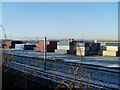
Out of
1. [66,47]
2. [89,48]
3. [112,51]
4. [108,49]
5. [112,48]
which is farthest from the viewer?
[66,47]

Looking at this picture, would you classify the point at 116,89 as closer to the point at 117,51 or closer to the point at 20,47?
the point at 117,51

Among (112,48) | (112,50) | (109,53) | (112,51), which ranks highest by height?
(112,48)

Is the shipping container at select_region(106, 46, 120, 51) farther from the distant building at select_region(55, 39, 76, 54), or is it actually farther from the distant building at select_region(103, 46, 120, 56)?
the distant building at select_region(55, 39, 76, 54)

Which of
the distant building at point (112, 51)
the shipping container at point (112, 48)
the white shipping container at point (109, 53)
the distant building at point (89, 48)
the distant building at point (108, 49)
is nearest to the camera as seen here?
the distant building at point (89, 48)

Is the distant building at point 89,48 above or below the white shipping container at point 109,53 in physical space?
above

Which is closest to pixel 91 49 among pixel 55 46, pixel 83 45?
pixel 83 45

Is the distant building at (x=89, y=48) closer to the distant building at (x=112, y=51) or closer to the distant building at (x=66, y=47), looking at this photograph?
the distant building at (x=112, y=51)

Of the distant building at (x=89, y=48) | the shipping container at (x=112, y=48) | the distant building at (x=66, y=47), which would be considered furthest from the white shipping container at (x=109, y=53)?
the distant building at (x=66, y=47)

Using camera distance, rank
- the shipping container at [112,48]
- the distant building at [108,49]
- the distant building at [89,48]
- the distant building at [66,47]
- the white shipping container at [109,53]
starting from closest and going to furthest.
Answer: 1. the distant building at [89,48]
2. the white shipping container at [109,53]
3. the distant building at [108,49]
4. the shipping container at [112,48]
5. the distant building at [66,47]

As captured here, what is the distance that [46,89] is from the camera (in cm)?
518

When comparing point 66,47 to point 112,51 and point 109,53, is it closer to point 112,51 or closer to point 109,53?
point 109,53

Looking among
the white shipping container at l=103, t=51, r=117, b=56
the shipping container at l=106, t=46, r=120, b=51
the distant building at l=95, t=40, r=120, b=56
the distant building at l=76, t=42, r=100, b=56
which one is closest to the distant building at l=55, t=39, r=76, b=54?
the distant building at l=76, t=42, r=100, b=56

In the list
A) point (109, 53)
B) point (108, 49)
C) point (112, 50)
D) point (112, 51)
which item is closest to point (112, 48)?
point (112, 50)

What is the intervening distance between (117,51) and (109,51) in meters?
1.12
